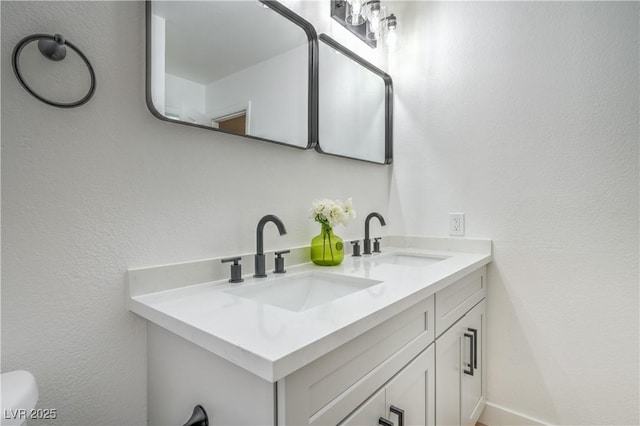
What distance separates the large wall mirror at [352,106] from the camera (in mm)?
1413

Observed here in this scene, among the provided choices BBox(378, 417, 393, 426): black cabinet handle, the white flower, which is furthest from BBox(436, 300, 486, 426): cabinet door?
the white flower

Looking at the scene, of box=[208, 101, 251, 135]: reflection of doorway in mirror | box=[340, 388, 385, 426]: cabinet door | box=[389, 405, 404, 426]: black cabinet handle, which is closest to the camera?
box=[340, 388, 385, 426]: cabinet door

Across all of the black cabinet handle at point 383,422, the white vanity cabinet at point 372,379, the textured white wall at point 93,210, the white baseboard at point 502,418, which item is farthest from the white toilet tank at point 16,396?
the white baseboard at point 502,418

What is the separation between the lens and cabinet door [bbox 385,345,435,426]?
80 cm

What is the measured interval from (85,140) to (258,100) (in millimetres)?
545

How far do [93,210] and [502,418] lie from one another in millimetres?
1794

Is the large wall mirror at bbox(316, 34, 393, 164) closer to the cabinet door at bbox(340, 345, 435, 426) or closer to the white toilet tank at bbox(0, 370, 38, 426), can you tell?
the cabinet door at bbox(340, 345, 435, 426)

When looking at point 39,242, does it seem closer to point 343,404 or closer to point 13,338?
point 13,338

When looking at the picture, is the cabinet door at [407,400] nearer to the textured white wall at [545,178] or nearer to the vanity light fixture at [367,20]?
the textured white wall at [545,178]

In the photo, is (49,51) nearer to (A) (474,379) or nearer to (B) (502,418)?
(A) (474,379)

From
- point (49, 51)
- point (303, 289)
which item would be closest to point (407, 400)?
point (303, 289)

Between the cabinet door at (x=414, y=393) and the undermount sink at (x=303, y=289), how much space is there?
26cm

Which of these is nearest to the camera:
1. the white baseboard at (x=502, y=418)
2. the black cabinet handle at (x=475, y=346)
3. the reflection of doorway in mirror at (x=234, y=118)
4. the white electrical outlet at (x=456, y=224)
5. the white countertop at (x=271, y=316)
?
the white countertop at (x=271, y=316)

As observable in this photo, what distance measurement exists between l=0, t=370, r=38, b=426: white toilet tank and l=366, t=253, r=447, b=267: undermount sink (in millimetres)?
1182
